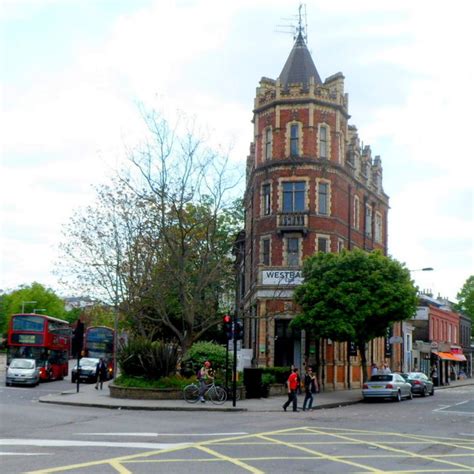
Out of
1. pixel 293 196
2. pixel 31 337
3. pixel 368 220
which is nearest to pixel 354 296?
pixel 293 196

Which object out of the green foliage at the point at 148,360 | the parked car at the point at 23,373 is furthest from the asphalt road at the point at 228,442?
the parked car at the point at 23,373

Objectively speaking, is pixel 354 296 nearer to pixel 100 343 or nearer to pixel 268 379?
pixel 268 379

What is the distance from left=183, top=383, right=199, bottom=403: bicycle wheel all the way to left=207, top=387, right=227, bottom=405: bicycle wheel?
1.75 ft

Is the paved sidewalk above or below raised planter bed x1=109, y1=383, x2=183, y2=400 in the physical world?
below

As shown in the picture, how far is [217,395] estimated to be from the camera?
28.4 metres

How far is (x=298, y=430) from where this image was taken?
63.9 ft

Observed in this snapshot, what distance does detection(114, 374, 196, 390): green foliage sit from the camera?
98.1ft

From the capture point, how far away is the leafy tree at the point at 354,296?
118 ft

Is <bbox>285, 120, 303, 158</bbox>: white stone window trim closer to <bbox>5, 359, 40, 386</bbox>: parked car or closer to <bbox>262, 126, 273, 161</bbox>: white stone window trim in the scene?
<bbox>262, 126, 273, 161</bbox>: white stone window trim

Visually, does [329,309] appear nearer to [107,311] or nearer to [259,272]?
[259,272]

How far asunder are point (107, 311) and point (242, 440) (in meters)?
28.4

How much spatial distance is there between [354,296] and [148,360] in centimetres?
1110

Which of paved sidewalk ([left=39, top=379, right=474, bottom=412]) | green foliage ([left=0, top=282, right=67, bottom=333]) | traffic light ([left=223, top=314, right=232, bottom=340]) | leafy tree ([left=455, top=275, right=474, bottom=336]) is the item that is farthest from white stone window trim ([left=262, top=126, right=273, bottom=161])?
green foliage ([left=0, top=282, right=67, bottom=333])

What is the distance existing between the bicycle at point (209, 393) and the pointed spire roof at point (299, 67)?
21806 millimetres
